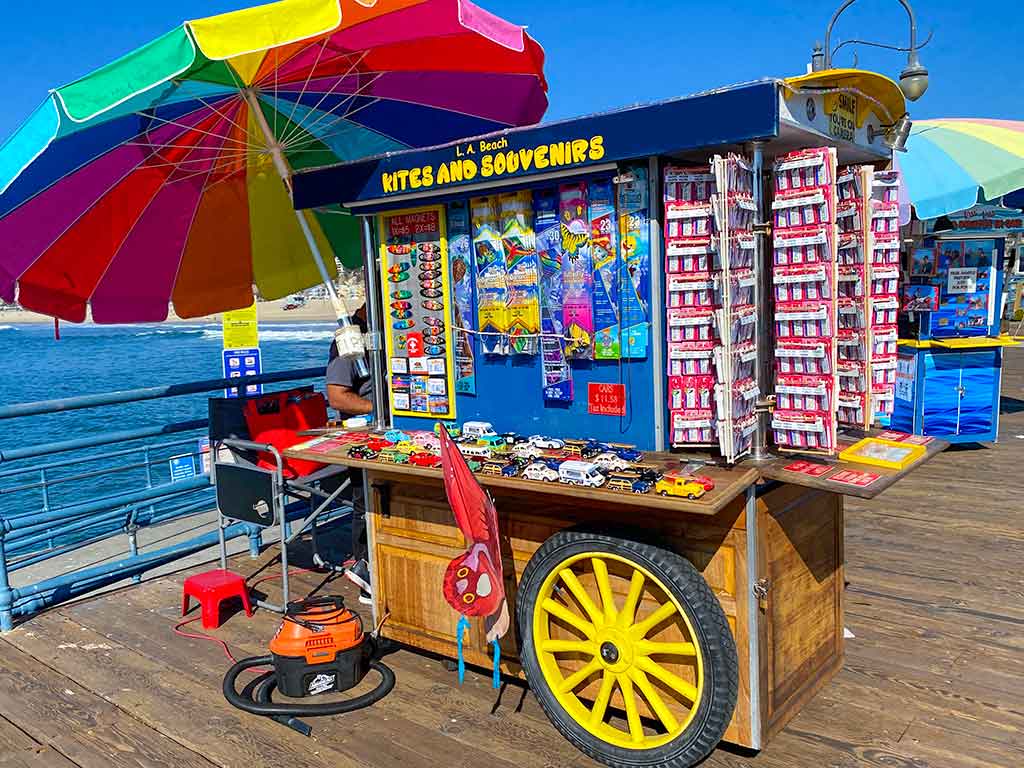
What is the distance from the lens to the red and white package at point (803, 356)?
2859mm

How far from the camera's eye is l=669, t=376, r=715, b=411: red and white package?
9.61ft

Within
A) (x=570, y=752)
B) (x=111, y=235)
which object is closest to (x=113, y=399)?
(x=111, y=235)

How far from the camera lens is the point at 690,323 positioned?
9.48ft

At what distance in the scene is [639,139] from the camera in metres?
2.86

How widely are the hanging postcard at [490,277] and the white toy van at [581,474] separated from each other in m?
0.86

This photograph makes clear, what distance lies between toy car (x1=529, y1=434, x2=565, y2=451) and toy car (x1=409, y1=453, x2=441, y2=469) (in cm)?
40

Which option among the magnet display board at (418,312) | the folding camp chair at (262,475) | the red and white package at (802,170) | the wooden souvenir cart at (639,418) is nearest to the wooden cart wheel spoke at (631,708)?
the wooden souvenir cart at (639,418)

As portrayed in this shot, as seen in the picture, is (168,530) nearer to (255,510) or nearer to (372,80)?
(255,510)

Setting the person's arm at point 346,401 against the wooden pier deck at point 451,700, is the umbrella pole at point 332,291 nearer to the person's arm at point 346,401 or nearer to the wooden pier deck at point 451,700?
the person's arm at point 346,401

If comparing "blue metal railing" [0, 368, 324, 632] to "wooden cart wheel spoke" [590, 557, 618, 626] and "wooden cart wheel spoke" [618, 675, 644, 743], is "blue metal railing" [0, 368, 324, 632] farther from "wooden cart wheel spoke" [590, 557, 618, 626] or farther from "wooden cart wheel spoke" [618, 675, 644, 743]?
"wooden cart wheel spoke" [618, 675, 644, 743]

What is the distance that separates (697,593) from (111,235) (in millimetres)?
3989

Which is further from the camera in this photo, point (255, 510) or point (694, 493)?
point (255, 510)

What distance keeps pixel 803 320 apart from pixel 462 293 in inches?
59.7

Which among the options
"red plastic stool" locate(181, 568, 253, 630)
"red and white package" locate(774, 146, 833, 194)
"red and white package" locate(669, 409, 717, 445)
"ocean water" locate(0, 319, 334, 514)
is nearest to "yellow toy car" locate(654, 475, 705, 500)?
"red and white package" locate(669, 409, 717, 445)
